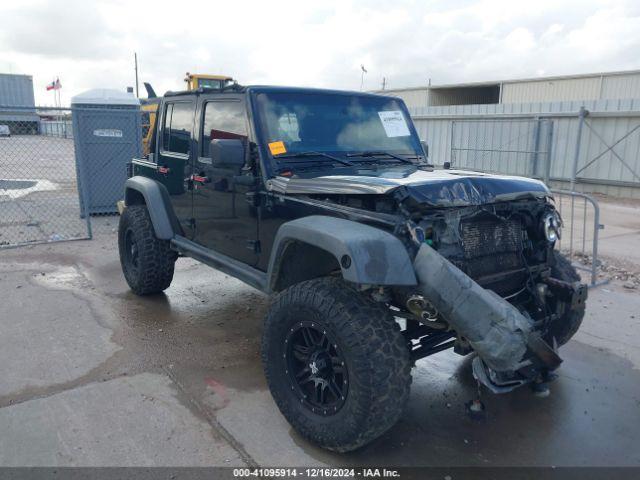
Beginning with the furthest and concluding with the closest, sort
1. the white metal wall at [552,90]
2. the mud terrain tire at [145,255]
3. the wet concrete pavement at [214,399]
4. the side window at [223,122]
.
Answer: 1. the white metal wall at [552,90]
2. the mud terrain tire at [145,255]
3. the side window at [223,122]
4. the wet concrete pavement at [214,399]

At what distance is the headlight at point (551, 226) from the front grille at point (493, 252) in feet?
0.49

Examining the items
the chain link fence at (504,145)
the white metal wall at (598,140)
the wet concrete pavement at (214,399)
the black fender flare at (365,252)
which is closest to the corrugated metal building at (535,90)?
the white metal wall at (598,140)

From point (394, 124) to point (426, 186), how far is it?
5.37 feet

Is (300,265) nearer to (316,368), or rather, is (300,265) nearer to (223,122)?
(316,368)

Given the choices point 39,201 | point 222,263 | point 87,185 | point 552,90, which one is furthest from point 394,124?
point 552,90

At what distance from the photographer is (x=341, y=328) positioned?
278 cm

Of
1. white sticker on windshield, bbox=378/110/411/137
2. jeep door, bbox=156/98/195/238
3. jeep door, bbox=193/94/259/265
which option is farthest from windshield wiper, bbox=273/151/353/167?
jeep door, bbox=156/98/195/238

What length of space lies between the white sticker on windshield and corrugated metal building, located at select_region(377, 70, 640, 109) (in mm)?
17955

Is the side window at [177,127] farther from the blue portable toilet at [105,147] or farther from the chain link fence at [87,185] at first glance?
the blue portable toilet at [105,147]

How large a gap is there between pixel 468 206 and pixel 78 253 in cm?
595

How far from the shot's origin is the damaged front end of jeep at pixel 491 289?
263 cm

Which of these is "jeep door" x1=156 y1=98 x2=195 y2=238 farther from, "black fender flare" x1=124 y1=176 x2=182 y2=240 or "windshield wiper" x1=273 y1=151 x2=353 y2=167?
"windshield wiper" x1=273 y1=151 x2=353 y2=167

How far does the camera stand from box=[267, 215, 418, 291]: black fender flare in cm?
268

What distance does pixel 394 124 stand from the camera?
4469 mm
